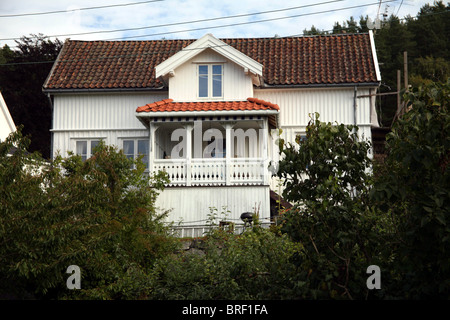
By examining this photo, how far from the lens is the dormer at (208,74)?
23.5 metres

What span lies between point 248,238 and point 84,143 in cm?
1357

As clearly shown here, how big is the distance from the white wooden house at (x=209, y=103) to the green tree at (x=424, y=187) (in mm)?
12268

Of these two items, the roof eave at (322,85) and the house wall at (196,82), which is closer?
the house wall at (196,82)

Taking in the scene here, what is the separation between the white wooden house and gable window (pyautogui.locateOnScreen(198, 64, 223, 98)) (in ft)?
0.13

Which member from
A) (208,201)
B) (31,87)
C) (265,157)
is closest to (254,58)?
(265,157)

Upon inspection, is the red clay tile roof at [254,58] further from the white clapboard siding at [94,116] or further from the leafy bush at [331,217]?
the leafy bush at [331,217]

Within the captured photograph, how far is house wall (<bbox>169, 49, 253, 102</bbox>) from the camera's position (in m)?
23.8

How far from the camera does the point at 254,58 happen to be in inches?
1055

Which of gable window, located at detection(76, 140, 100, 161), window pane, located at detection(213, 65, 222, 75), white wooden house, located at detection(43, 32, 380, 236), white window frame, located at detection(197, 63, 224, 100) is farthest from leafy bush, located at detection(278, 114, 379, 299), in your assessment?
gable window, located at detection(76, 140, 100, 161)

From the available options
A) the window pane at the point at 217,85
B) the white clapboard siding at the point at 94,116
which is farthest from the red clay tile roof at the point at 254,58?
the window pane at the point at 217,85

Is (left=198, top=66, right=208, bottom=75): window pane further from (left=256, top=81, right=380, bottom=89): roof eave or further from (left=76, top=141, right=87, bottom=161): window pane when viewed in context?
(left=76, top=141, right=87, bottom=161): window pane

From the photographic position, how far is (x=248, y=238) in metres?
13.8
